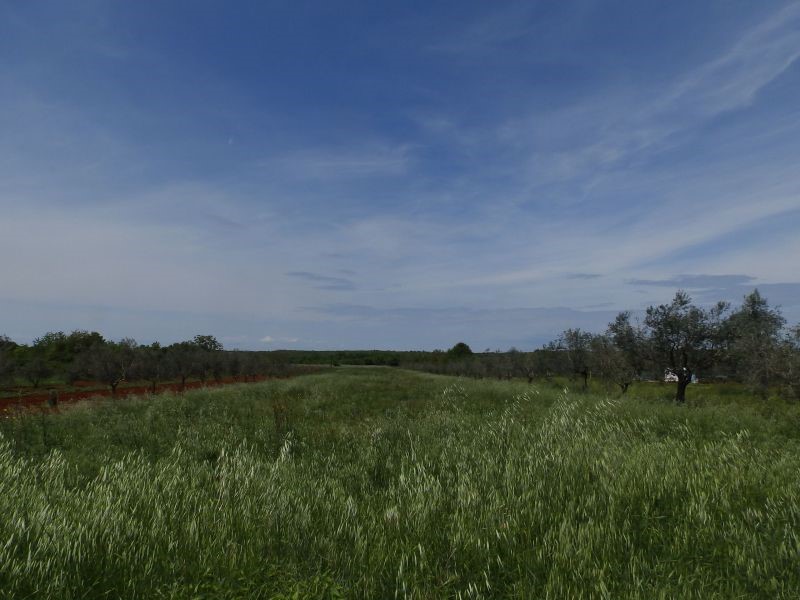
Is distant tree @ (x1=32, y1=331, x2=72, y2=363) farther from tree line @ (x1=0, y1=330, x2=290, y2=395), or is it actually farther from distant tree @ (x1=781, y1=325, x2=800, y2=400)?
distant tree @ (x1=781, y1=325, x2=800, y2=400)

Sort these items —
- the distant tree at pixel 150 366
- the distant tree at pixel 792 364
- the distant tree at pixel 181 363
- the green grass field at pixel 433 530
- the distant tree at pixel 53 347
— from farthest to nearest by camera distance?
the distant tree at pixel 53 347 < the distant tree at pixel 181 363 < the distant tree at pixel 150 366 < the distant tree at pixel 792 364 < the green grass field at pixel 433 530

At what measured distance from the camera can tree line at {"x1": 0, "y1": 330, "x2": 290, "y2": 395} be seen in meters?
42.7

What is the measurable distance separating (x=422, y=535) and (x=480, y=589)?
0.79 m

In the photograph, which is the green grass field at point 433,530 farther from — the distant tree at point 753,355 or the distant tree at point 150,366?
the distant tree at point 150,366

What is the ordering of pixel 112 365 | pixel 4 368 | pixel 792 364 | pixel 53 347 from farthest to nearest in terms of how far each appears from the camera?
pixel 53 347 < pixel 112 365 < pixel 4 368 < pixel 792 364

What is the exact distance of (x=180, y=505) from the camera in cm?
435

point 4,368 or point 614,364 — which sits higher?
point 614,364

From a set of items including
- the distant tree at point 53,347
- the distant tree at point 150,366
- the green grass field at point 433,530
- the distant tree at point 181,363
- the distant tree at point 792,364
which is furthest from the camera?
the distant tree at point 53,347

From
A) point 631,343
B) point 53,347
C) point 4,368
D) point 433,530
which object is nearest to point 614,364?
point 631,343

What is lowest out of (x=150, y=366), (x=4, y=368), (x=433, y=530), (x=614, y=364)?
(x=150, y=366)

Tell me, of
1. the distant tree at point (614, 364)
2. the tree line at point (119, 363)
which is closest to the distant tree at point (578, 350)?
the distant tree at point (614, 364)

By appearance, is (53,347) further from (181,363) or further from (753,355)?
(753,355)

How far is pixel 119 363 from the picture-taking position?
4259cm

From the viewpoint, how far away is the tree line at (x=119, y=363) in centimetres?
4266
